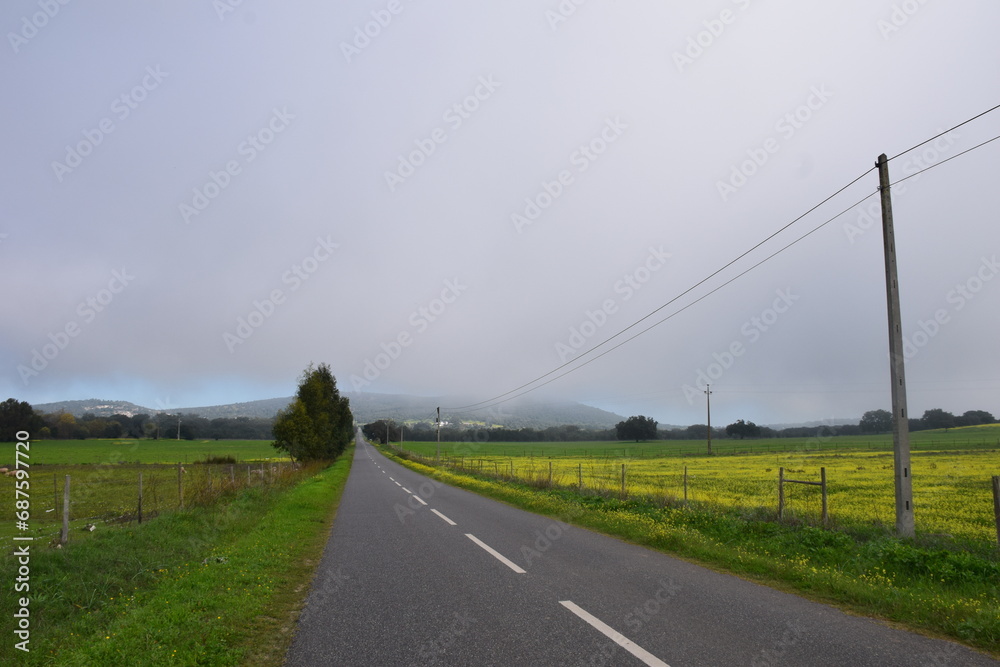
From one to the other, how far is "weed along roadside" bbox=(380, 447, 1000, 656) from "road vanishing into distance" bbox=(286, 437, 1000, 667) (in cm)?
56

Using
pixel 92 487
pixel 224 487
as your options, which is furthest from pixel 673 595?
pixel 92 487

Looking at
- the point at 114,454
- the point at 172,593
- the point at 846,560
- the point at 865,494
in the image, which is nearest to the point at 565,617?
the point at 172,593

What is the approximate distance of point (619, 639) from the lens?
207 inches

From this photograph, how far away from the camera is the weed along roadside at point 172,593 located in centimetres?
522

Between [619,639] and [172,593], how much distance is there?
5.69 metres

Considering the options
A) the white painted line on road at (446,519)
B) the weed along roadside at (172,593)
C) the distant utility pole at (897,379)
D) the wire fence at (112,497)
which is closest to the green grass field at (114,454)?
the wire fence at (112,497)

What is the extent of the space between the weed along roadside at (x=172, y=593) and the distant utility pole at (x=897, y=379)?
10388 mm

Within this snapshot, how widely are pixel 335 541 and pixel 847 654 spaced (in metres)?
9.68

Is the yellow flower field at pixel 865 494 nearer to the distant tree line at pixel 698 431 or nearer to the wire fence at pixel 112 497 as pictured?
the wire fence at pixel 112 497

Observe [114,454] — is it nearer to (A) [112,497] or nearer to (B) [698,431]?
(A) [112,497]

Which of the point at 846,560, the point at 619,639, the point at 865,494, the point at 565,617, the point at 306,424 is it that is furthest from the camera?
the point at 306,424

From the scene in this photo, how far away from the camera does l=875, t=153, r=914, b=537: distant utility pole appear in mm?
10023

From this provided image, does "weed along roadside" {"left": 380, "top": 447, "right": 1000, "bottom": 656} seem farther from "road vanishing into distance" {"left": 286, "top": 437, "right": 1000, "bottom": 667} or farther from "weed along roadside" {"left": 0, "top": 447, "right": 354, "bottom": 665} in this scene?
"weed along roadside" {"left": 0, "top": 447, "right": 354, "bottom": 665}

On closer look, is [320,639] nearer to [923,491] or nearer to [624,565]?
[624,565]
